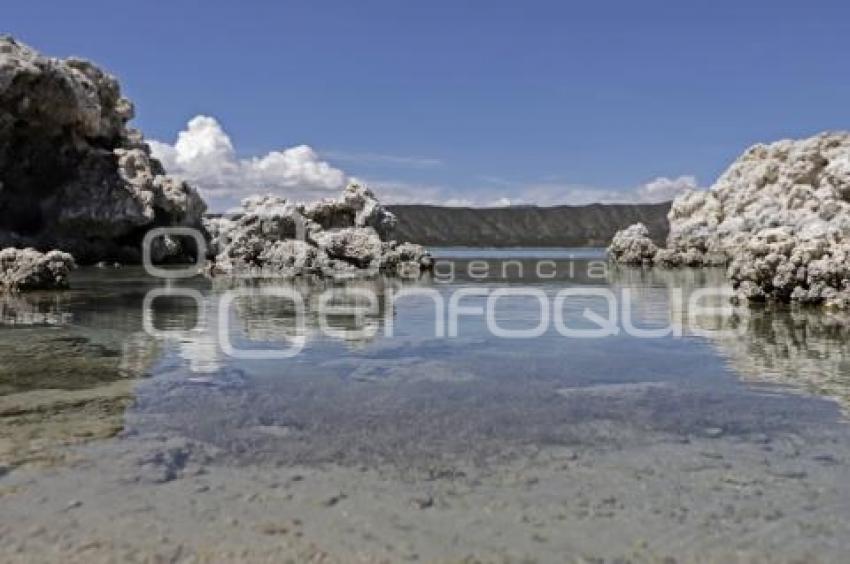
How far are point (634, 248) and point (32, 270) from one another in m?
32.9

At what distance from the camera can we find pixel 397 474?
5.39 metres

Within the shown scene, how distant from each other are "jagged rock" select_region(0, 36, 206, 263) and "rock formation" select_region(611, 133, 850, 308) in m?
25.9

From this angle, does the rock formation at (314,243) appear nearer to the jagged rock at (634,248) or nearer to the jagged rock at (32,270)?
the jagged rock at (32,270)

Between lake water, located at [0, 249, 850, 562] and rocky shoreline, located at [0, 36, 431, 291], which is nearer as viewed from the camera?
lake water, located at [0, 249, 850, 562]

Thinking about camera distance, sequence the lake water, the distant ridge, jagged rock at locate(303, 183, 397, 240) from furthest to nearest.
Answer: the distant ridge < jagged rock at locate(303, 183, 397, 240) < the lake water

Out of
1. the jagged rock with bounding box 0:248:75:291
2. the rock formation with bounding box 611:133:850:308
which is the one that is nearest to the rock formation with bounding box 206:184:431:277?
the jagged rock with bounding box 0:248:75:291

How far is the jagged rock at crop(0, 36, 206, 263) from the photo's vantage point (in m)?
36.0

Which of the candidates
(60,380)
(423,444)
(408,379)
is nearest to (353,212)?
(408,379)

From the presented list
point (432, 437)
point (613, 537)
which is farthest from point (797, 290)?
point (613, 537)

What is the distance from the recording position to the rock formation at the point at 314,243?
34.0 m

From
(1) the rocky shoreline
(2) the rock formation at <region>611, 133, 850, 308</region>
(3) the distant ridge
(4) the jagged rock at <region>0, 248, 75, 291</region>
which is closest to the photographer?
(2) the rock formation at <region>611, 133, 850, 308</region>

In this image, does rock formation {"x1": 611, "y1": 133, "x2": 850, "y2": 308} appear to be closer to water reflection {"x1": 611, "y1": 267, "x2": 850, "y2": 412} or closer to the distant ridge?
water reflection {"x1": 611, "y1": 267, "x2": 850, "y2": 412}

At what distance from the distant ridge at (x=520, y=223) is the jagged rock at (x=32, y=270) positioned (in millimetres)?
67160

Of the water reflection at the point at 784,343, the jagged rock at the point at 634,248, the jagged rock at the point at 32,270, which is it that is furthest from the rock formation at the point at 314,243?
the water reflection at the point at 784,343
